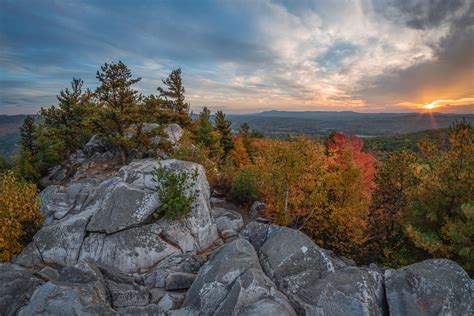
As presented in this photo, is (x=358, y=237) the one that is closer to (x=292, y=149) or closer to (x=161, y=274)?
(x=292, y=149)

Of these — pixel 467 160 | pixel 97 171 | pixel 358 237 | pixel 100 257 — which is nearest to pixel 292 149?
pixel 358 237

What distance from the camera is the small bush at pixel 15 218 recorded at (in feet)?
50.0

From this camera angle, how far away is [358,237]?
2125 cm

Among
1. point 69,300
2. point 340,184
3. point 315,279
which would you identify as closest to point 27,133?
point 69,300

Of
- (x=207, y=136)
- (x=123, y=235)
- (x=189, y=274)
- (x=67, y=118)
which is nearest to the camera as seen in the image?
(x=189, y=274)

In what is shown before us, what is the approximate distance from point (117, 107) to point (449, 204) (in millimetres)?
30098

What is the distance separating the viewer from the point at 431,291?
34.3ft

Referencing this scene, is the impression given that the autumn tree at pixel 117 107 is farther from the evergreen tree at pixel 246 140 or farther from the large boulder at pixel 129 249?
the evergreen tree at pixel 246 140

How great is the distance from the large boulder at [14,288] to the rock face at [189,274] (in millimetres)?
35

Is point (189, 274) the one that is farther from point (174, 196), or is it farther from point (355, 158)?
point (355, 158)

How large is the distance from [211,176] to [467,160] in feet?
65.3

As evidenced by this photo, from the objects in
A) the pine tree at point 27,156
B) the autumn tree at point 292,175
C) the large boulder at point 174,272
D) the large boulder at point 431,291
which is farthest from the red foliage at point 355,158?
the pine tree at point 27,156

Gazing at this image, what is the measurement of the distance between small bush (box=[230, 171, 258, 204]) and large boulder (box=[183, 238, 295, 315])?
1335 cm

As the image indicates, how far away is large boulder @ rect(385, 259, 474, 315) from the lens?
33.3 feet
